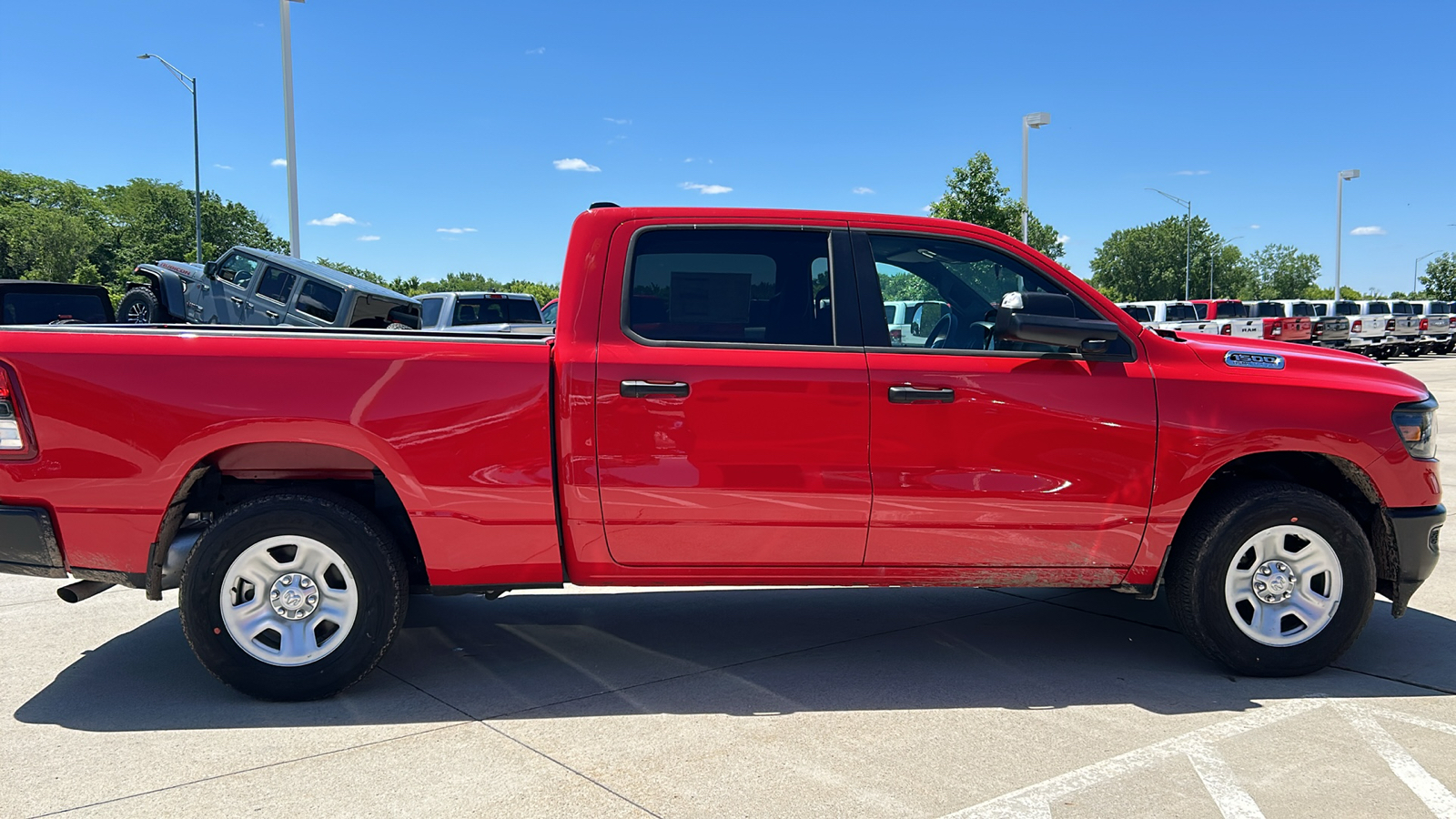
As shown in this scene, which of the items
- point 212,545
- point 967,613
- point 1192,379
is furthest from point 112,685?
point 1192,379

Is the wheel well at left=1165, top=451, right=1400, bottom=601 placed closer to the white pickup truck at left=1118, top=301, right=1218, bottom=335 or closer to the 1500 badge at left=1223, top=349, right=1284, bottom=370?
the 1500 badge at left=1223, top=349, right=1284, bottom=370

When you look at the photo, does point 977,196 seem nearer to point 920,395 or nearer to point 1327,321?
point 1327,321

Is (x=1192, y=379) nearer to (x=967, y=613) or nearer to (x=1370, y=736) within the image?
(x=1370, y=736)

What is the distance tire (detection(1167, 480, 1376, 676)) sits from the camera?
4.17 meters

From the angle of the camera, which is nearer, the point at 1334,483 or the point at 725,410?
the point at 725,410

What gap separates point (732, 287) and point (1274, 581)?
252 cm

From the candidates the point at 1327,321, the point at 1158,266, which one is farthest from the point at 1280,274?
the point at 1327,321

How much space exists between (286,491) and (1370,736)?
13.5 ft

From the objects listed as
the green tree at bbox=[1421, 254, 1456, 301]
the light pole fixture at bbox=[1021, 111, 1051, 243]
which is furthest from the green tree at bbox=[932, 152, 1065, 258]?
the green tree at bbox=[1421, 254, 1456, 301]

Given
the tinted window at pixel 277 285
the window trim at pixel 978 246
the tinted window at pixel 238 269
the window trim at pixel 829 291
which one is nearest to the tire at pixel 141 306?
the tinted window at pixel 238 269

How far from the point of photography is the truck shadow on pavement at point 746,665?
13.1 feet

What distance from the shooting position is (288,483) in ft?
13.7

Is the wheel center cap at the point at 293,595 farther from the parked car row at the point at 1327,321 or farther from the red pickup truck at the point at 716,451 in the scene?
the parked car row at the point at 1327,321

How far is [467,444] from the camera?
3.93 metres
